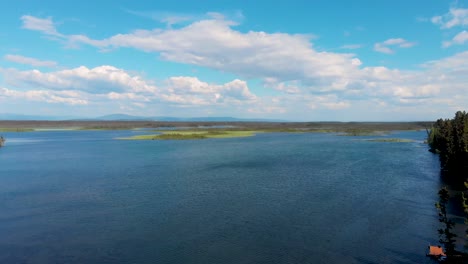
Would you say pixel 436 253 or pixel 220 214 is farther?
pixel 220 214

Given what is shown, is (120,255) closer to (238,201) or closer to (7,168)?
(238,201)

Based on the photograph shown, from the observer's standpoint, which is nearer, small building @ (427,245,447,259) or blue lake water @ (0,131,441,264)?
small building @ (427,245,447,259)

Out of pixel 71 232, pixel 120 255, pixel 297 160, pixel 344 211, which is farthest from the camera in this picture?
pixel 297 160

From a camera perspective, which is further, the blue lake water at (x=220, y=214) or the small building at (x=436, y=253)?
the blue lake water at (x=220, y=214)

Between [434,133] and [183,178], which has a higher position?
[434,133]

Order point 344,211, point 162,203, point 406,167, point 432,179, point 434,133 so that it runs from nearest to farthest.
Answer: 1. point 344,211
2. point 162,203
3. point 432,179
4. point 406,167
5. point 434,133

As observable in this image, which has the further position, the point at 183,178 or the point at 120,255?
the point at 183,178

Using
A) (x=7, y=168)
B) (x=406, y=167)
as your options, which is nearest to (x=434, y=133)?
(x=406, y=167)
